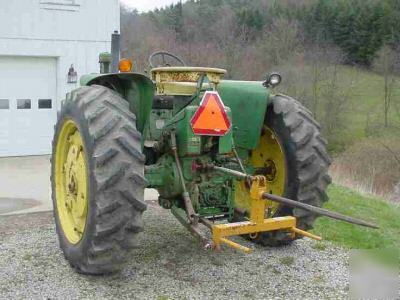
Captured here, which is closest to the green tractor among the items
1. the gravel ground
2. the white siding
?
the gravel ground

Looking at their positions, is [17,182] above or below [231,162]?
below

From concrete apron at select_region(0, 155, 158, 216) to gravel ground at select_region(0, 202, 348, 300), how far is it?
1503mm

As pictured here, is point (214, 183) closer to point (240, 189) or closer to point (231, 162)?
point (231, 162)

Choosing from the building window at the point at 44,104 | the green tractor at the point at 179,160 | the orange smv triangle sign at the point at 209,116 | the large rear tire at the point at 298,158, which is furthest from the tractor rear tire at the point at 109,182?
the building window at the point at 44,104

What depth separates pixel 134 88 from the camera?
16.2ft

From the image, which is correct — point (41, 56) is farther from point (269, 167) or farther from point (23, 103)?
point (269, 167)

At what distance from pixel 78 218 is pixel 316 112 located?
30.2 metres

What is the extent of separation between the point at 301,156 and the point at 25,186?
5.29 m

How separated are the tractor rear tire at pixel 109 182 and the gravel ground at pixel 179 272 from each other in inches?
12.2

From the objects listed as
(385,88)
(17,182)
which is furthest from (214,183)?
(385,88)

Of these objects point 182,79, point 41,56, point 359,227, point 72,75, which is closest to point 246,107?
point 182,79

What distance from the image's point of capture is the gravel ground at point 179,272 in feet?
14.8

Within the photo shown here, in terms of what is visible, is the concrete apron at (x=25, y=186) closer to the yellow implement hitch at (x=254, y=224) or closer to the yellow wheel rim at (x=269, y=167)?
the yellow wheel rim at (x=269, y=167)

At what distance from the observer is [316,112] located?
33.9 m
